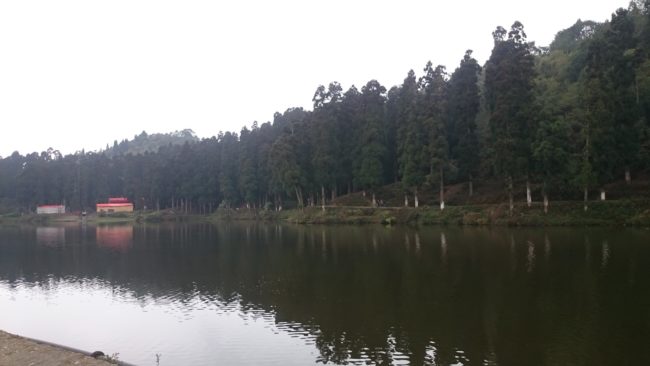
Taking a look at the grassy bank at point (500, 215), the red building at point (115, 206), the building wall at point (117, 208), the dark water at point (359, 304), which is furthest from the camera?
the red building at point (115, 206)

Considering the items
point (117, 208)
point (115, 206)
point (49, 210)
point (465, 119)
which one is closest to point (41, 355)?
point (465, 119)

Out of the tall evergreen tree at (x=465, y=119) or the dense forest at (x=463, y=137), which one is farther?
the tall evergreen tree at (x=465, y=119)

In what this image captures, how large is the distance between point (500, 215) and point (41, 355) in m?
43.0

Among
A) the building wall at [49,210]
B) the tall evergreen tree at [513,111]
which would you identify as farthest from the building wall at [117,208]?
the tall evergreen tree at [513,111]

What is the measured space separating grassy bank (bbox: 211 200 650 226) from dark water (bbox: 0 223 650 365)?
815 cm

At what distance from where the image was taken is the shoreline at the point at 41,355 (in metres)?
11.3

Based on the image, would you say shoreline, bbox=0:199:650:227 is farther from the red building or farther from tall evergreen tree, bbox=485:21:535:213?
the red building

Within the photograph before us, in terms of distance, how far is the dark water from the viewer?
13359 mm

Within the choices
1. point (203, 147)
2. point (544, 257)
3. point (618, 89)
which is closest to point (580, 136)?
point (618, 89)

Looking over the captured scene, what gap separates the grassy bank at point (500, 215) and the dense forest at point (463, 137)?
157 centimetres

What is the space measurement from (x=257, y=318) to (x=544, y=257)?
16949 millimetres

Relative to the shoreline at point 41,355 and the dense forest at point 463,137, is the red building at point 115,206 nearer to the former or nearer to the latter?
the dense forest at point 463,137

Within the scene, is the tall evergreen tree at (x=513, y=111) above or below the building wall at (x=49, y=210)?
above

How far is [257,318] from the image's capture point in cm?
1758
